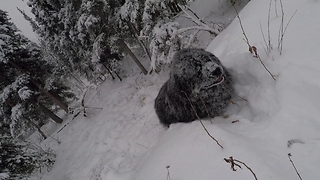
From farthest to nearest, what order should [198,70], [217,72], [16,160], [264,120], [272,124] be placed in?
[16,160]
[198,70]
[217,72]
[264,120]
[272,124]

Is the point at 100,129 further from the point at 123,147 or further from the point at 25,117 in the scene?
the point at 25,117

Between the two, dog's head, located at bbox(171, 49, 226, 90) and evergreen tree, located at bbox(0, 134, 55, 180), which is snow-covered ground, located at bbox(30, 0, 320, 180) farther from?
evergreen tree, located at bbox(0, 134, 55, 180)

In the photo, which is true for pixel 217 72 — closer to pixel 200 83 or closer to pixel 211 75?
pixel 211 75

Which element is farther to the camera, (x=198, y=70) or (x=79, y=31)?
(x=79, y=31)

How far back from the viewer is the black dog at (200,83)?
126 inches

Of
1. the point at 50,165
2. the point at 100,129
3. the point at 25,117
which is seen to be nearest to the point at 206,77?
the point at 100,129

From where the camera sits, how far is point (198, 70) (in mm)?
3268

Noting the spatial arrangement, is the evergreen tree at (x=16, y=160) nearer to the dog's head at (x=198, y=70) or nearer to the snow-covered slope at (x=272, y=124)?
the snow-covered slope at (x=272, y=124)

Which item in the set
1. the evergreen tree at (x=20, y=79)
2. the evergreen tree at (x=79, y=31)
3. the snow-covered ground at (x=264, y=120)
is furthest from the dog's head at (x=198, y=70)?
the evergreen tree at (x=20, y=79)

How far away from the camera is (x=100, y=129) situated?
7.64 metres

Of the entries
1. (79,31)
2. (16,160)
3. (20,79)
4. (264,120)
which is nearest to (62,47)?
(79,31)

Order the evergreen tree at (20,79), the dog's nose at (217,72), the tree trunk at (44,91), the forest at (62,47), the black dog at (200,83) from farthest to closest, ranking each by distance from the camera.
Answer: the tree trunk at (44,91) → the evergreen tree at (20,79) → the forest at (62,47) → the black dog at (200,83) → the dog's nose at (217,72)

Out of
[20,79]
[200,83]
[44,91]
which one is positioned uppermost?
[20,79]

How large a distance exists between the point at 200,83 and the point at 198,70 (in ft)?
0.77
